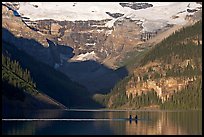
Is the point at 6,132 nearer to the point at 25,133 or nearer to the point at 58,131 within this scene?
the point at 25,133

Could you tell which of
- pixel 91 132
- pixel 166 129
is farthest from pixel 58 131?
pixel 166 129

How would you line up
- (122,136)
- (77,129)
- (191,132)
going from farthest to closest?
(77,129), (191,132), (122,136)

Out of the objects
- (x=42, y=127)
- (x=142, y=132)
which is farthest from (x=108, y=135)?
(x=42, y=127)

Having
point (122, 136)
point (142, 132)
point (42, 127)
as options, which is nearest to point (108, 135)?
point (122, 136)

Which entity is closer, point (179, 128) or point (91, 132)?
point (91, 132)

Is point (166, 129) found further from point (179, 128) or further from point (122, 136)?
point (122, 136)

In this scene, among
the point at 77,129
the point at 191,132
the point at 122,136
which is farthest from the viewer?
the point at 77,129

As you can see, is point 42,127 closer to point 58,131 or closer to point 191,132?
point 58,131

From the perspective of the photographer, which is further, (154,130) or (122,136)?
(154,130)
